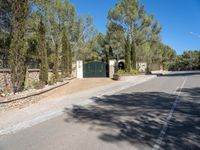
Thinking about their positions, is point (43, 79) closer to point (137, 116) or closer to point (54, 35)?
point (137, 116)

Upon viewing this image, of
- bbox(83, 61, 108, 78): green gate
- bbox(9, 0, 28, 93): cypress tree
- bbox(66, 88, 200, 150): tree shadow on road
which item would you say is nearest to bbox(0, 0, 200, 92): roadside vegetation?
bbox(9, 0, 28, 93): cypress tree

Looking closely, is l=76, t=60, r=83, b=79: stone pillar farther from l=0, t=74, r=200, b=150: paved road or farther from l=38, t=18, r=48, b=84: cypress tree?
l=0, t=74, r=200, b=150: paved road

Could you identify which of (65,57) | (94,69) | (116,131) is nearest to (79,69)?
(94,69)

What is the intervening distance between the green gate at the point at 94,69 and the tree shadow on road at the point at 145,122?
25825 millimetres

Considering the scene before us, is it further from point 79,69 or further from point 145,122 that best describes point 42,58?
point 79,69

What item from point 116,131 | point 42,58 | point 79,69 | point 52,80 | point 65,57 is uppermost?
point 65,57

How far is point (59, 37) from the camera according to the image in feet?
119

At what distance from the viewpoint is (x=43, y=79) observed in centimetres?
1905

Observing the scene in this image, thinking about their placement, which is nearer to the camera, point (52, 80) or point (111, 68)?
point (52, 80)

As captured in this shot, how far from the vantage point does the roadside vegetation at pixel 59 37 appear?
44.6 feet

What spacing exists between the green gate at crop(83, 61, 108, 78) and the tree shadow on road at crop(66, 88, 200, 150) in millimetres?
25825

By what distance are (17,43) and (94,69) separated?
984 inches

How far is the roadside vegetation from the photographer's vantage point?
44.6 feet

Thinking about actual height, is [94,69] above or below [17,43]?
below
